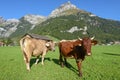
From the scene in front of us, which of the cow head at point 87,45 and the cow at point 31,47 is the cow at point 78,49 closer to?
the cow head at point 87,45

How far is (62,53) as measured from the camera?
2067cm

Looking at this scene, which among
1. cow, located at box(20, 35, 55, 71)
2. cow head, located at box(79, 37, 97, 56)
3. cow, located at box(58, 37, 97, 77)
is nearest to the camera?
cow head, located at box(79, 37, 97, 56)

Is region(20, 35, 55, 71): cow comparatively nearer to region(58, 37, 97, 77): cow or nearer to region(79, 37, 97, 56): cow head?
region(58, 37, 97, 77): cow

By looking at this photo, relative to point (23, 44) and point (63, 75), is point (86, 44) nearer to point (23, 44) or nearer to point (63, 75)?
point (63, 75)

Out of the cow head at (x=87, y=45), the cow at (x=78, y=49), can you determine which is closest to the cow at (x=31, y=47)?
the cow at (x=78, y=49)

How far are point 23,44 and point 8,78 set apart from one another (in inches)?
158

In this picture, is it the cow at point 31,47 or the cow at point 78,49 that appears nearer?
the cow at point 78,49

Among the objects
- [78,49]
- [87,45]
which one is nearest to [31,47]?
[78,49]

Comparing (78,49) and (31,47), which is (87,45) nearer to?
(78,49)

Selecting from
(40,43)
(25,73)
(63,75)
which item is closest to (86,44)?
(63,75)

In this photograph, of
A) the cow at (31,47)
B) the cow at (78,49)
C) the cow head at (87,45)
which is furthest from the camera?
the cow at (31,47)

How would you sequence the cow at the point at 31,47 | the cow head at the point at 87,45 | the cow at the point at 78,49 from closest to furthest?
the cow head at the point at 87,45, the cow at the point at 78,49, the cow at the point at 31,47

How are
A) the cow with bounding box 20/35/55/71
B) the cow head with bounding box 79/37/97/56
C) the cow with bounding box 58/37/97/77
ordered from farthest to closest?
1. the cow with bounding box 20/35/55/71
2. the cow with bounding box 58/37/97/77
3. the cow head with bounding box 79/37/97/56

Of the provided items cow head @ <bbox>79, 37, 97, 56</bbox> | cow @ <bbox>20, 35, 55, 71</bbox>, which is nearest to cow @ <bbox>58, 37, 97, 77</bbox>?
cow head @ <bbox>79, 37, 97, 56</bbox>
